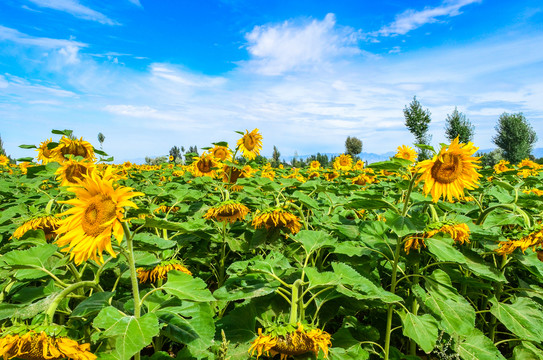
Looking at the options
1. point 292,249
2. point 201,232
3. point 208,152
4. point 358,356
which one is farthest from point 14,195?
point 358,356

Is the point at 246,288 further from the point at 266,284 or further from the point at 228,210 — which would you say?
the point at 228,210

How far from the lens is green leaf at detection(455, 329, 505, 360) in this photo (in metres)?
1.74

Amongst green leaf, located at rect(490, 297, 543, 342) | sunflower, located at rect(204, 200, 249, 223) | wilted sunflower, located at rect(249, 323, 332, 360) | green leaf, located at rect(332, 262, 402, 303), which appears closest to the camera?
wilted sunflower, located at rect(249, 323, 332, 360)

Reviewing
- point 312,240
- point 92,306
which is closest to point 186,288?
point 92,306

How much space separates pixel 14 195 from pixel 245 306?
454cm

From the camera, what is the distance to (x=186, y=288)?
1336 millimetres

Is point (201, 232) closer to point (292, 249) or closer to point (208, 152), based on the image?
point (292, 249)

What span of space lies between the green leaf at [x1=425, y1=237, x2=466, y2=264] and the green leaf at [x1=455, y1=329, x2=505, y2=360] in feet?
1.81

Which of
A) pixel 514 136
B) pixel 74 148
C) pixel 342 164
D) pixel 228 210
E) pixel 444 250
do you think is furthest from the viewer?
pixel 514 136

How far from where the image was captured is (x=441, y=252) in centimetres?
158

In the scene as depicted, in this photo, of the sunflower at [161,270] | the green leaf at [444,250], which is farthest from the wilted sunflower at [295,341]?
the sunflower at [161,270]

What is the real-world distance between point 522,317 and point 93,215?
2550 mm

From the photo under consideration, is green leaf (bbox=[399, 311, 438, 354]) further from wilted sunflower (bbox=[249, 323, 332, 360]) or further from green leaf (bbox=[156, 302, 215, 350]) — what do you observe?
green leaf (bbox=[156, 302, 215, 350])

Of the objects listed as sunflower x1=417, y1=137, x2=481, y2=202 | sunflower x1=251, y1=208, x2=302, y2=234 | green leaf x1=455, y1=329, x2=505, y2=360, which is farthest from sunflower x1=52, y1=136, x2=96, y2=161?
green leaf x1=455, y1=329, x2=505, y2=360
